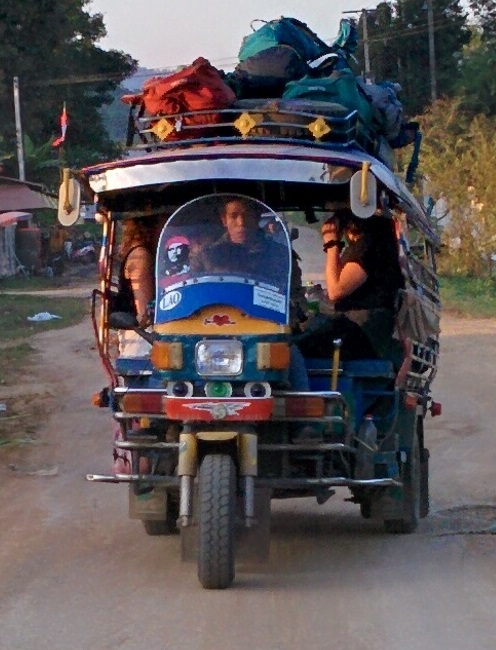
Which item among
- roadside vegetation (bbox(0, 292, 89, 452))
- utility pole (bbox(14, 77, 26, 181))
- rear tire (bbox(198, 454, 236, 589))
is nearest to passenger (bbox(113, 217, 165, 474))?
rear tire (bbox(198, 454, 236, 589))

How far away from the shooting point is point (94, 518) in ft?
29.2

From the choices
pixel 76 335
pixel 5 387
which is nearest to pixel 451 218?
pixel 76 335

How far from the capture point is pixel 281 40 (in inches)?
344

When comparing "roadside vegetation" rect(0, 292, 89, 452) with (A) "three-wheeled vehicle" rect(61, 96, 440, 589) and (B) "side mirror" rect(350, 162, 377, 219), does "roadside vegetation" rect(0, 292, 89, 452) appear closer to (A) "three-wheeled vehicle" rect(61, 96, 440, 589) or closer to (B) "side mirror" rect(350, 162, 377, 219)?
(A) "three-wheeled vehicle" rect(61, 96, 440, 589)

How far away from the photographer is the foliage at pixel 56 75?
42.8 meters

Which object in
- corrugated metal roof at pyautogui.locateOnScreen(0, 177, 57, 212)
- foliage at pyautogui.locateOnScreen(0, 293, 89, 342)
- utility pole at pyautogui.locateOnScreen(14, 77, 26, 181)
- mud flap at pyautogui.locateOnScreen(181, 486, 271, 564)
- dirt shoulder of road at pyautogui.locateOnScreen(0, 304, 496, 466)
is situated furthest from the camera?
utility pole at pyautogui.locateOnScreen(14, 77, 26, 181)

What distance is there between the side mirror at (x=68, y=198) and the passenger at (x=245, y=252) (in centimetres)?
72

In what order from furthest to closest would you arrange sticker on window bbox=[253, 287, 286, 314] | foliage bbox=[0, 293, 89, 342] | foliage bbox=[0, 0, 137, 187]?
foliage bbox=[0, 0, 137, 187]
foliage bbox=[0, 293, 89, 342]
sticker on window bbox=[253, 287, 286, 314]

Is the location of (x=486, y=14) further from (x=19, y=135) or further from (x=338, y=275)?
(x=338, y=275)

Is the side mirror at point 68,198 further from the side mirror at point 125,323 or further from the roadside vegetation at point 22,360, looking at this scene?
the roadside vegetation at point 22,360

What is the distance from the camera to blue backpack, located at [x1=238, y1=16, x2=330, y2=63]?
8711mm

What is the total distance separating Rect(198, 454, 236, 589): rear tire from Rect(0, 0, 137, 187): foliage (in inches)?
1393

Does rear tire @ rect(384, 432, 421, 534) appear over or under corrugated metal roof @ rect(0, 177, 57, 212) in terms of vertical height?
under

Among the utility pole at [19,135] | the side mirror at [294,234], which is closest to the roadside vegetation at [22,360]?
the side mirror at [294,234]
